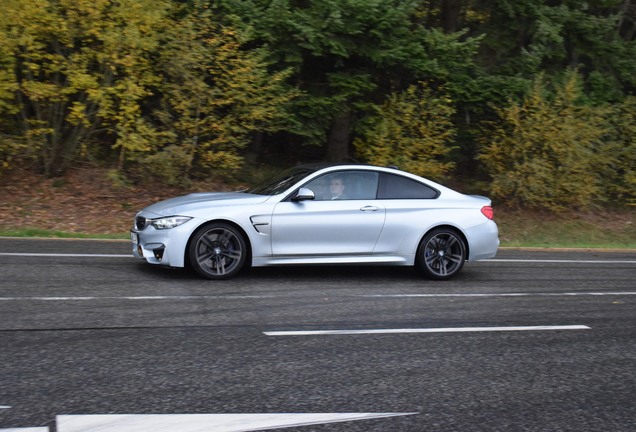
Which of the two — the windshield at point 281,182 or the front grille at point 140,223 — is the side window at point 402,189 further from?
the front grille at point 140,223

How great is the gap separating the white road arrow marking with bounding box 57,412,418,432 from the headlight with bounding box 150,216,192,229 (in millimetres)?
4897

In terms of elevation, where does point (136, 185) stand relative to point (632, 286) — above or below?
above

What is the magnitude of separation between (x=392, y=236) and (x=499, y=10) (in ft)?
40.4

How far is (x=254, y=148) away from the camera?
64.1 feet

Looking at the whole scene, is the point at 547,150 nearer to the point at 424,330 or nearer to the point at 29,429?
the point at 424,330

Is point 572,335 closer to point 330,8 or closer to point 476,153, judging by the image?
point 330,8

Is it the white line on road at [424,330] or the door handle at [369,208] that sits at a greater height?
the door handle at [369,208]

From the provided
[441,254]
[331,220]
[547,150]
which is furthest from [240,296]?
[547,150]

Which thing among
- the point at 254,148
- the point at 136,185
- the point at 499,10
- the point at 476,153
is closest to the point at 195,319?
the point at 136,185

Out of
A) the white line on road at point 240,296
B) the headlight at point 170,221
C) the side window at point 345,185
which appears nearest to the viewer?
the white line on road at point 240,296

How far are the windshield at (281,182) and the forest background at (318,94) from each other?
6325 millimetres

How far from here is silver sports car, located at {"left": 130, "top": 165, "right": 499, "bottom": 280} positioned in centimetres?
956

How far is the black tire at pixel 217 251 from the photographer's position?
31.2 feet

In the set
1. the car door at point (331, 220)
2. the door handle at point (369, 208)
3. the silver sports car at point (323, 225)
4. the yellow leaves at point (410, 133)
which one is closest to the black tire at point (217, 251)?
the silver sports car at point (323, 225)
